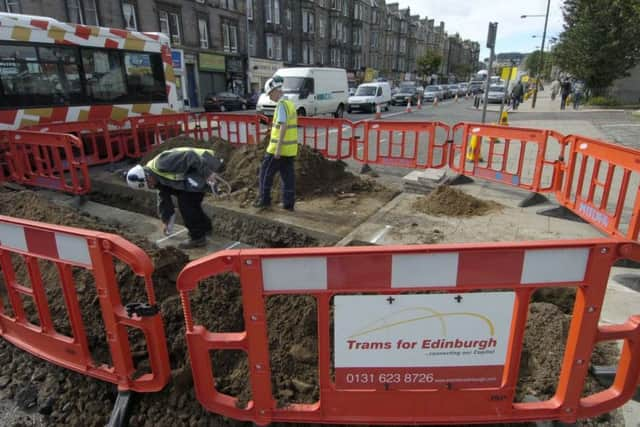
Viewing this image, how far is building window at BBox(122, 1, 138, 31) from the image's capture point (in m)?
25.7

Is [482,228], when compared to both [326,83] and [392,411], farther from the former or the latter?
[326,83]

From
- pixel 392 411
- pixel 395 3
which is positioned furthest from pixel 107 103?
pixel 395 3

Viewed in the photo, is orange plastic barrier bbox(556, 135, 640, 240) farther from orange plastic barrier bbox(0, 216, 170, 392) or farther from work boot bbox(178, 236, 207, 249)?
work boot bbox(178, 236, 207, 249)

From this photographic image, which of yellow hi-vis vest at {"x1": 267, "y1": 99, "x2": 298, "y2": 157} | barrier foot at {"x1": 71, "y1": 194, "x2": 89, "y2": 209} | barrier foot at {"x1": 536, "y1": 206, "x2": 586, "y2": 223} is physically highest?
yellow hi-vis vest at {"x1": 267, "y1": 99, "x2": 298, "y2": 157}

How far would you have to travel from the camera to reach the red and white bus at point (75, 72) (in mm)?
8695

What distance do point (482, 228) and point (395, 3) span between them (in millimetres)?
81221

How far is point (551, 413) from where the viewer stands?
219 centimetres

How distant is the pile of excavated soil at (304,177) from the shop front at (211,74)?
26600mm

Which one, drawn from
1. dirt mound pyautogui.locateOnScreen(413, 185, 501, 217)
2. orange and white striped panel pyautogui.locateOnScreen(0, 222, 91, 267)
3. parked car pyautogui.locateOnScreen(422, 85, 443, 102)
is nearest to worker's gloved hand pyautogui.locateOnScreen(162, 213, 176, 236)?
orange and white striped panel pyautogui.locateOnScreen(0, 222, 91, 267)

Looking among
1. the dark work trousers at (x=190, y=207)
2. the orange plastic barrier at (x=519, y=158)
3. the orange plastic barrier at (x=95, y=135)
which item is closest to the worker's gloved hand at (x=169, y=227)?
the dark work trousers at (x=190, y=207)

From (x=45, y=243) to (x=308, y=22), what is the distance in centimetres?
4874

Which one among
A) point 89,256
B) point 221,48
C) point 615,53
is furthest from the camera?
point 221,48

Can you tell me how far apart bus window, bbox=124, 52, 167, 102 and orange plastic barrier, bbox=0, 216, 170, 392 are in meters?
9.66

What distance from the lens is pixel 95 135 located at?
30.3ft
